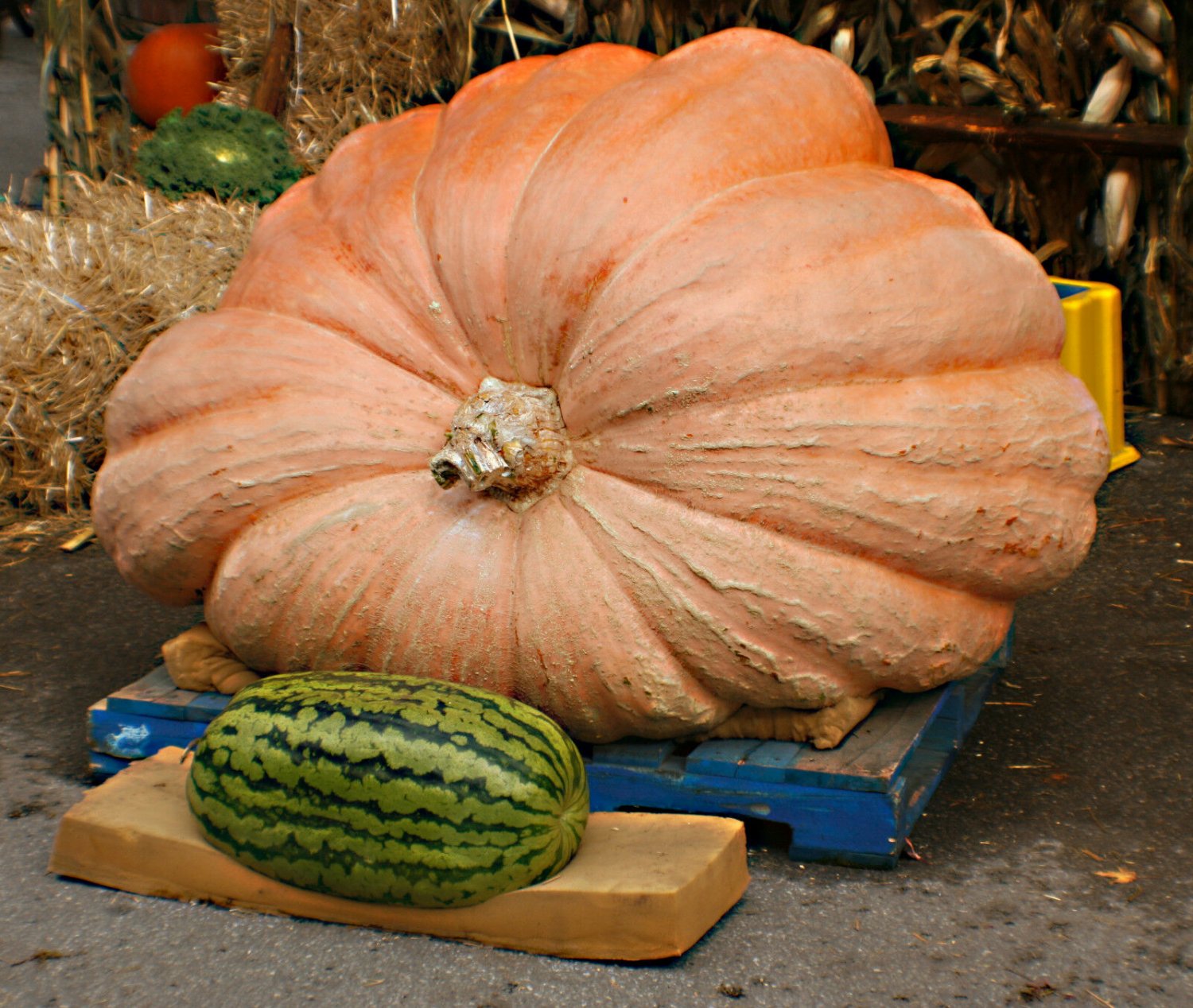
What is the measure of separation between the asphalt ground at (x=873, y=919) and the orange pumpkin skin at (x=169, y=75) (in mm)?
5325

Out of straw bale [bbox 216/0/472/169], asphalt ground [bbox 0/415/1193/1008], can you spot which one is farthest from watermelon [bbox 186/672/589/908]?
straw bale [bbox 216/0/472/169]

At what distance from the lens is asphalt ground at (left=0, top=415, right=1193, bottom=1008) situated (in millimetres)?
2389

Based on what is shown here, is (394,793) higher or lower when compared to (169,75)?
lower

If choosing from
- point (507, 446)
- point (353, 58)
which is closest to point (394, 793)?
point (507, 446)

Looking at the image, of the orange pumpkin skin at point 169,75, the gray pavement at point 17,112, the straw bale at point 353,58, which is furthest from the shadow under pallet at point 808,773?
the gray pavement at point 17,112

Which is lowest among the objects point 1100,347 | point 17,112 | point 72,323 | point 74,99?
point 1100,347

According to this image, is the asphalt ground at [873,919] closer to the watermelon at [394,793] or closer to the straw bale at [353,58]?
the watermelon at [394,793]

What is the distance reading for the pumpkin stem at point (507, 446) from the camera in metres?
2.73

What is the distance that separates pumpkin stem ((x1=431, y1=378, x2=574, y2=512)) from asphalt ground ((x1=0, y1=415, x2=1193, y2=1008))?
88 centimetres

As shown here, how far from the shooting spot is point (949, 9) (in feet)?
18.9

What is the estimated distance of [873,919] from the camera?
→ 2594 millimetres

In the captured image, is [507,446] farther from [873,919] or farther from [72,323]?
[72,323]

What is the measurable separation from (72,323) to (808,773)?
374 centimetres

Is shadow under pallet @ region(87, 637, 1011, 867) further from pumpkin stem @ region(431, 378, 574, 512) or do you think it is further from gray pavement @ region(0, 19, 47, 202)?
gray pavement @ region(0, 19, 47, 202)
